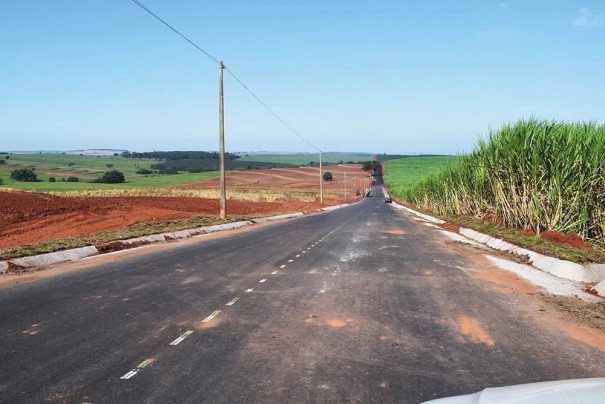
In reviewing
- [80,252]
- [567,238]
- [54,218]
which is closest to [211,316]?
[80,252]

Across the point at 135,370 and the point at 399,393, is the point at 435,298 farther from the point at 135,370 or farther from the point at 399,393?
the point at 135,370

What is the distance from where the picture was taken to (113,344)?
5863 millimetres

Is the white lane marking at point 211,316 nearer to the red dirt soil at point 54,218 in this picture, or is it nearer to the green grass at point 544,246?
the green grass at point 544,246

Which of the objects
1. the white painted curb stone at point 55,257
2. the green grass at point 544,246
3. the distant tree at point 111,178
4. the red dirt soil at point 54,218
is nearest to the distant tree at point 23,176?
the distant tree at point 111,178

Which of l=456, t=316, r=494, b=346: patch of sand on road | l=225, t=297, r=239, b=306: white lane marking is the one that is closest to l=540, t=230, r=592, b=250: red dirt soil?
l=456, t=316, r=494, b=346: patch of sand on road

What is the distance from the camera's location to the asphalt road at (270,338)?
15.1 ft

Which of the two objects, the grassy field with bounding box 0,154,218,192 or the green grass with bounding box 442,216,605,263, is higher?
the green grass with bounding box 442,216,605,263

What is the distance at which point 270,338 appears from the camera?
6125mm

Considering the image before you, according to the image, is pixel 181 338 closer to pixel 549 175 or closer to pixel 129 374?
pixel 129 374

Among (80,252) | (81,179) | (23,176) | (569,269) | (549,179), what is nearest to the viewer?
(569,269)

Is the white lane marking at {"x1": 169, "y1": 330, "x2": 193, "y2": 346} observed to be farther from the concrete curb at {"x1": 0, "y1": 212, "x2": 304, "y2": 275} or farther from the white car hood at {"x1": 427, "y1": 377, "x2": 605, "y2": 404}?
the concrete curb at {"x1": 0, "y1": 212, "x2": 304, "y2": 275}

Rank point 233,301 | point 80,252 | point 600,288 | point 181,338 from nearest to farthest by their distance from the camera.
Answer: point 181,338 < point 233,301 < point 600,288 < point 80,252

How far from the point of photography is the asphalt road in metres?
4.59

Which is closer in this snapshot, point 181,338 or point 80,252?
point 181,338
